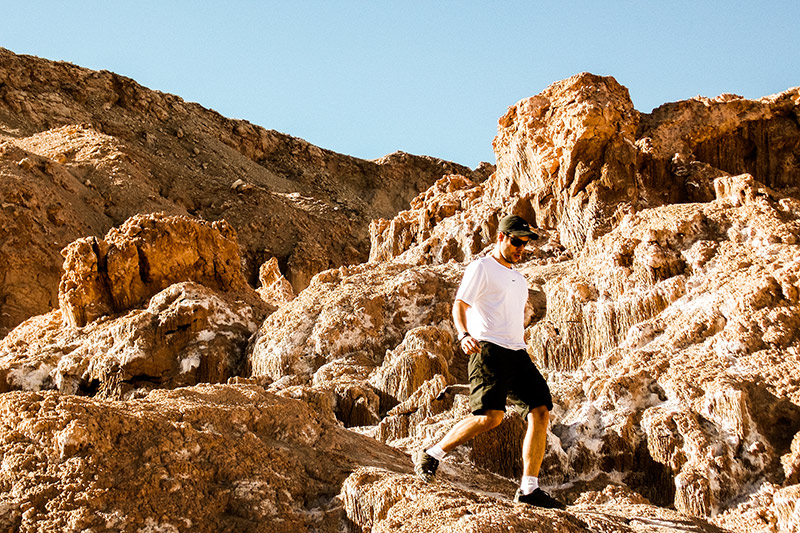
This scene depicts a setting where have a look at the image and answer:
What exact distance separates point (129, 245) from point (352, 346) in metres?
4.80

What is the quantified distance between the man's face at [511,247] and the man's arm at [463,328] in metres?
0.44

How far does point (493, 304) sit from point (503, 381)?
1.52ft

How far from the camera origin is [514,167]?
14.0 meters

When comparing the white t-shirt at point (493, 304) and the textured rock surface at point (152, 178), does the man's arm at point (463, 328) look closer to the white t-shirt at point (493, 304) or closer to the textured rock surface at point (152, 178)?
the white t-shirt at point (493, 304)

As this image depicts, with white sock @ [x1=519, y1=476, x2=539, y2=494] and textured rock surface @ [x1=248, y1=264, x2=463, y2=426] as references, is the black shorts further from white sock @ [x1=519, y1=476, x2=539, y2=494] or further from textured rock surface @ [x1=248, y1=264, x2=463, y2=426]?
textured rock surface @ [x1=248, y1=264, x2=463, y2=426]

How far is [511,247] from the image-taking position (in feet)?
17.4

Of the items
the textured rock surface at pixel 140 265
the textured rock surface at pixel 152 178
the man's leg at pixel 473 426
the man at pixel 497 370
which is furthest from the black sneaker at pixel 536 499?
the textured rock surface at pixel 152 178

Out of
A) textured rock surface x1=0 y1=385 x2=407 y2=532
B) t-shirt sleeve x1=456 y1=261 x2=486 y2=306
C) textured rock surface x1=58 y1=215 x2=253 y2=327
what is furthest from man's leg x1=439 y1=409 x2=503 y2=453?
textured rock surface x1=58 y1=215 x2=253 y2=327

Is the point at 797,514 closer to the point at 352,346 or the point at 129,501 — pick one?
the point at 129,501

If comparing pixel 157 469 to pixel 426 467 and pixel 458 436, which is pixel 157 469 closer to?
pixel 426 467

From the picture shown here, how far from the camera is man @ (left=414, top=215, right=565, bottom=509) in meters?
4.98

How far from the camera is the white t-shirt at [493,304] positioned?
16.6ft

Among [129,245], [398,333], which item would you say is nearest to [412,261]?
[398,333]

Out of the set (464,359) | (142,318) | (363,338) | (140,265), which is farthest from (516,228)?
(140,265)
